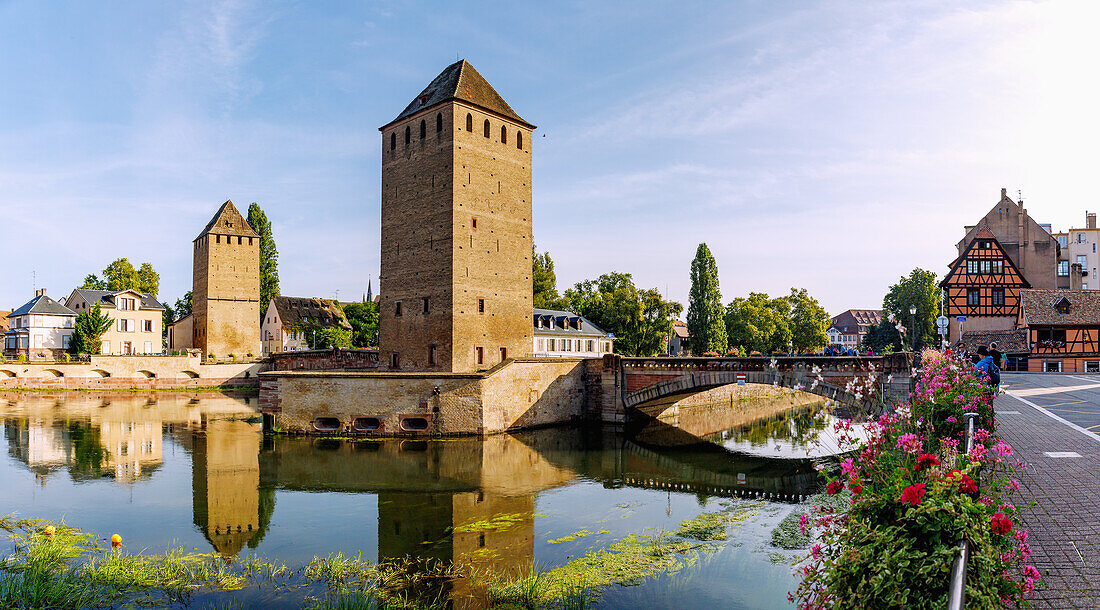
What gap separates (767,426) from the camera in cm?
3594

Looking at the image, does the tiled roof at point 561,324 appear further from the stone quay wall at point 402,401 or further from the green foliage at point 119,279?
the green foliage at point 119,279

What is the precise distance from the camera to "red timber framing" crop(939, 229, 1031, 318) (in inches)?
1908

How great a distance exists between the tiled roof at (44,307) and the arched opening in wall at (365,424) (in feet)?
150

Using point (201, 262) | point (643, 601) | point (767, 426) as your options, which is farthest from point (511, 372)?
point (201, 262)

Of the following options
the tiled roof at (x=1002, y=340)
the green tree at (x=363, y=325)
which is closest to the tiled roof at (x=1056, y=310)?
the tiled roof at (x=1002, y=340)

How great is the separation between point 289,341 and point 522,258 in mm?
43536

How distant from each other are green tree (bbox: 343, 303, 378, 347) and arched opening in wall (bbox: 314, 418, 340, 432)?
106 feet

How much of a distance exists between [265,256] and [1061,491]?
2908 inches

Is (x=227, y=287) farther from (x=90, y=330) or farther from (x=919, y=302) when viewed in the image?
(x=919, y=302)

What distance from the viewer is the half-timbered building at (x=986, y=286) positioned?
48.4 meters

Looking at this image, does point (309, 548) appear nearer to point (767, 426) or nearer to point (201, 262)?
point (767, 426)

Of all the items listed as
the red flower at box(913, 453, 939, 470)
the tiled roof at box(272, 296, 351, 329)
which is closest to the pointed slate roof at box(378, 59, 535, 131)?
the red flower at box(913, 453, 939, 470)

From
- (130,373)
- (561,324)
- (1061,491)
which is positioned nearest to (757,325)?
(561,324)

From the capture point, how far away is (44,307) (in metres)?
59.9
